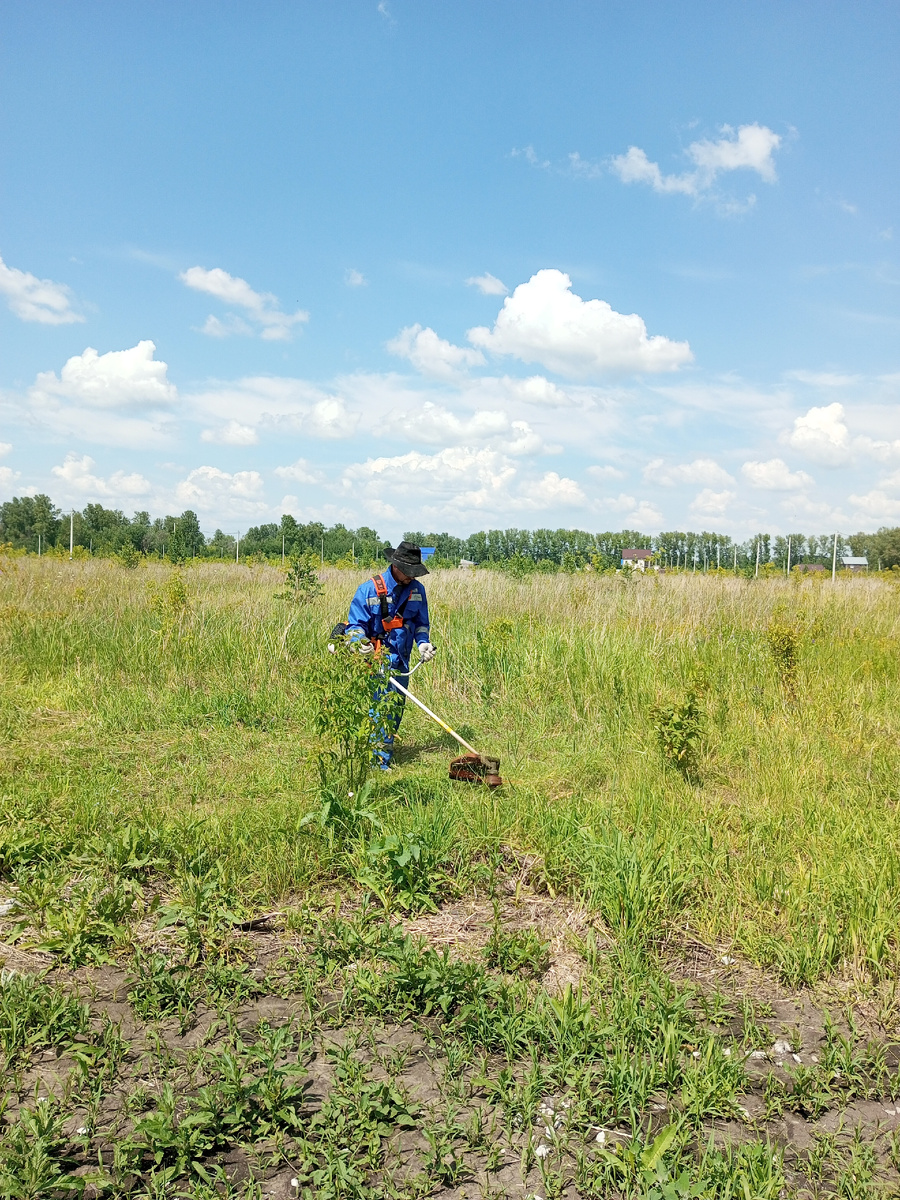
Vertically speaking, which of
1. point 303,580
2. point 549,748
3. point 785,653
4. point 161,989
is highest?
point 303,580

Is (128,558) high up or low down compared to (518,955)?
up

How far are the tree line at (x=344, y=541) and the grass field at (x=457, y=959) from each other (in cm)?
1857

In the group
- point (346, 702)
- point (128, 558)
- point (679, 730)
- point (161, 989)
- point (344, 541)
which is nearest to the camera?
point (161, 989)

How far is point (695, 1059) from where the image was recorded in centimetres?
249

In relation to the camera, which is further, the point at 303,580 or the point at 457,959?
the point at 303,580

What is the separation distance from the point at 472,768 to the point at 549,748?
1.27 metres

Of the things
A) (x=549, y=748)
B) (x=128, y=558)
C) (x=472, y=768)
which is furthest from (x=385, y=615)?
(x=128, y=558)

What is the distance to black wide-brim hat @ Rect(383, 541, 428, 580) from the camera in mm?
5648

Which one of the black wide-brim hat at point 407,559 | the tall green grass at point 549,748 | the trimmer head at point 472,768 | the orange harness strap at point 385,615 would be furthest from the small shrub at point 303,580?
the trimmer head at point 472,768

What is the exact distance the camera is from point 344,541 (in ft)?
161

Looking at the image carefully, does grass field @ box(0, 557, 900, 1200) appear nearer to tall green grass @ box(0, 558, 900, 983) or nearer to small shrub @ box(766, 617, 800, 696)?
tall green grass @ box(0, 558, 900, 983)

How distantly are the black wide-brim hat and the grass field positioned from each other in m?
→ 1.49

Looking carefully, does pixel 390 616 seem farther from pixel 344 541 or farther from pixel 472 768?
pixel 344 541

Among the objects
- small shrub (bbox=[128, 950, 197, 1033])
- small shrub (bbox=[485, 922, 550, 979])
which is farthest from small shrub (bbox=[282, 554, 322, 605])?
small shrub (bbox=[485, 922, 550, 979])
